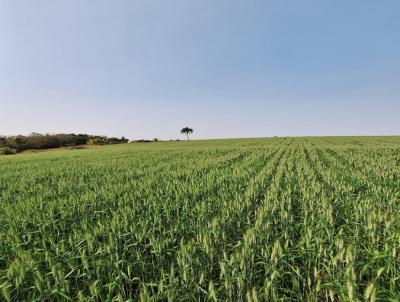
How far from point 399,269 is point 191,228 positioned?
11.9ft

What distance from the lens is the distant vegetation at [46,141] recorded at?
71206 mm

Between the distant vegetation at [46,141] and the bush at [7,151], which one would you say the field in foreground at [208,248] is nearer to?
the bush at [7,151]

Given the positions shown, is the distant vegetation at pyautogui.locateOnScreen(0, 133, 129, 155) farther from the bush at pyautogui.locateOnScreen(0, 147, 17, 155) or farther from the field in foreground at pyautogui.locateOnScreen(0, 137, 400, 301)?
the field in foreground at pyautogui.locateOnScreen(0, 137, 400, 301)

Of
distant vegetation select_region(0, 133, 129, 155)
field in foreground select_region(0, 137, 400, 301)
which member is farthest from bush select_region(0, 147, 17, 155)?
field in foreground select_region(0, 137, 400, 301)

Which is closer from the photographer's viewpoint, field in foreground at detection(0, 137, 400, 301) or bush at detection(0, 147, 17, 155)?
field in foreground at detection(0, 137, 400, 301)

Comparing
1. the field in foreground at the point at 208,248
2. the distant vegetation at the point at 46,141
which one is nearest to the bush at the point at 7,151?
the distant vegetation at the point at 46,141

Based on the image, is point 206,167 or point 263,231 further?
point 206,167

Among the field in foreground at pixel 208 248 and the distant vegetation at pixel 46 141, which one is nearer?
the field in foreground at pixel 208 248

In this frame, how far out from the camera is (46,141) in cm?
7969

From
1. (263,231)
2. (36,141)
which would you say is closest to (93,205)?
(263,231)

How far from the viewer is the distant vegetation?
71.2m

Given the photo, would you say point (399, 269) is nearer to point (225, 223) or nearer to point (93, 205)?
point (225, 223)

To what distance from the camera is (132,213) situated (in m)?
6.88

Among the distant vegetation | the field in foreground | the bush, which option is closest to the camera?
the field in foreground
